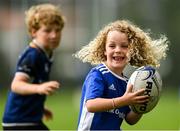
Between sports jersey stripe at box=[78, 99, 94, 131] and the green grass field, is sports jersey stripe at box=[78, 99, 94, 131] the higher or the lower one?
the higher one

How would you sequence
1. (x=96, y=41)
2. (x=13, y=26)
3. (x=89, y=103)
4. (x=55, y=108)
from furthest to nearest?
(x=13, y=26), (x=55, y=108), (x=96, y=41), (x=89, y=103)

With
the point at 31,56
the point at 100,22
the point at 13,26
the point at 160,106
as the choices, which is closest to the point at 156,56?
the point at 31,56

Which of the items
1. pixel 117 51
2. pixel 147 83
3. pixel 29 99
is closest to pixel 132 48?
pixel 117 51

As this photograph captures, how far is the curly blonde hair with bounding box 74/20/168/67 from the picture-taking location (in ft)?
21.0

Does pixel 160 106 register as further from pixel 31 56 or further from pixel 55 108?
pixel 31 56

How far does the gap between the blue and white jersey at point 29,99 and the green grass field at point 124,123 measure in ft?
16.7

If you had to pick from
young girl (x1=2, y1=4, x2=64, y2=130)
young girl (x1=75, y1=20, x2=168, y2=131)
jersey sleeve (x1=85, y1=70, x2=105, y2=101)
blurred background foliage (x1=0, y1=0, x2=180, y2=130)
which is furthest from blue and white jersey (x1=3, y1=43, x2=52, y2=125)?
blurred background foliage (x1=0, y1=0, x2=180, y2=130)

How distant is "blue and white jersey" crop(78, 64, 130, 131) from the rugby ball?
153 millimetres

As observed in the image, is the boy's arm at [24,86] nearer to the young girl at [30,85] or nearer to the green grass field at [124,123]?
the young girl at [30,85]

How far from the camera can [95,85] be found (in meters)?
6.17

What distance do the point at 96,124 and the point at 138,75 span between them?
1.67ft

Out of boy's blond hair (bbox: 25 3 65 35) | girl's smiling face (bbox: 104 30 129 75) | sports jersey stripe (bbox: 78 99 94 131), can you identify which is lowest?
sports jersey stripe (bbox: 78 99 94 131)

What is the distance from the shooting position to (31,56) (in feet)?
26.8

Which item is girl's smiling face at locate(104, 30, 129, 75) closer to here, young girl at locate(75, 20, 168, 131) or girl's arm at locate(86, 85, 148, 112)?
young girl at locate(75, 20, 168, 131)
